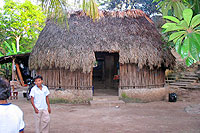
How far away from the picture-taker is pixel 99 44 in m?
8.52

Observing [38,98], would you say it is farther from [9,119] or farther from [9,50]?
A: [9,50]

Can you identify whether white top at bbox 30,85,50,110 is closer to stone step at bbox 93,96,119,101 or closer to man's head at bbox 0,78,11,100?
man's head at bbox 0,78,11,100

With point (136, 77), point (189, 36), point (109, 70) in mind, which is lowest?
point (136, 77)

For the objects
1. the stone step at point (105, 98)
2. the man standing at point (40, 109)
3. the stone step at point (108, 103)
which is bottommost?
the stone step at point (108, 103)

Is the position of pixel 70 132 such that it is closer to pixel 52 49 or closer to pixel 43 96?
pixel 43 96

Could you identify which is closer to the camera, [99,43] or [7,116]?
[7,116]

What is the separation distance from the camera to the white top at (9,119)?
1.83 metres

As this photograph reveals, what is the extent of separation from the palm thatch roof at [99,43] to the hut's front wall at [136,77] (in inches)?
19.4

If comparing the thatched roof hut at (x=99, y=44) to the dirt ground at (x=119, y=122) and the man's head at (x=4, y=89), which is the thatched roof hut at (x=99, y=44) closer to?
the dirt ground at (x=119, y=122)

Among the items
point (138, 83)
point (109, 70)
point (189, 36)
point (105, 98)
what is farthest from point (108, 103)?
point (189, 36)

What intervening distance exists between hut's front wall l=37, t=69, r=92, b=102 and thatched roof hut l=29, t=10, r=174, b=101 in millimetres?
287

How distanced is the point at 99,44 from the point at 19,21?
48.3ft

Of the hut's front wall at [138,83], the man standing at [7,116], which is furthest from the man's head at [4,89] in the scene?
the hut's front wall at [138,83]

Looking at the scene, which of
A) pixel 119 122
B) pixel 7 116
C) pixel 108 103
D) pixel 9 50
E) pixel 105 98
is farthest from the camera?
pixel 9 50
